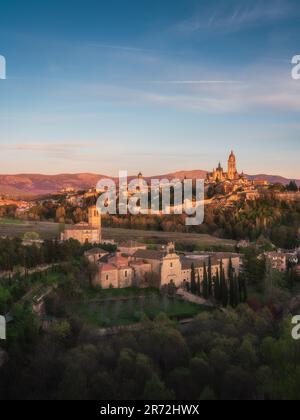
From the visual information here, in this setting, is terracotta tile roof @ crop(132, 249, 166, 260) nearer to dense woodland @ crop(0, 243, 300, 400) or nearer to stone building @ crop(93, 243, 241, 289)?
stone building @ crop(93, 243, 241, 289)

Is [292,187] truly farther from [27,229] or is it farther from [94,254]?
[94,254]

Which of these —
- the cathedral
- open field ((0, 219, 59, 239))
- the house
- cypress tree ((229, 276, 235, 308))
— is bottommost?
cypress tree ((229, 276, 235, 308))

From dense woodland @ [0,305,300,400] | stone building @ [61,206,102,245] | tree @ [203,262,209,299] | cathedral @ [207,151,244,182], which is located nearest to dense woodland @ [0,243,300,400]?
dense woodland @ [0,305,300,400]

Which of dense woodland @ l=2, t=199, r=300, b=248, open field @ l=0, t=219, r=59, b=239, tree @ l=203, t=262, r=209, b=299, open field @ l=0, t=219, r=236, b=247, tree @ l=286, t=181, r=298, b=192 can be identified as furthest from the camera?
tree @ l=286, t=181, r=298, b=192

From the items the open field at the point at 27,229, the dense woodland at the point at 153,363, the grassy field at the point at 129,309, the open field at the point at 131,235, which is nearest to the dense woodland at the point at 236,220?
the open field at the point at 131,235

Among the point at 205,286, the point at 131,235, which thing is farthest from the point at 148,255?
the point at 131,235
